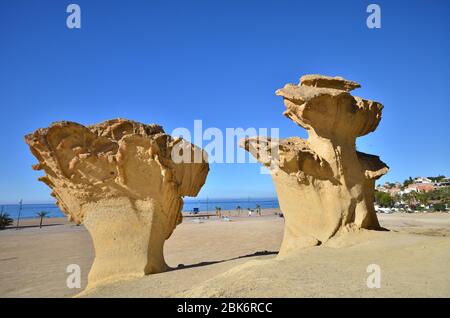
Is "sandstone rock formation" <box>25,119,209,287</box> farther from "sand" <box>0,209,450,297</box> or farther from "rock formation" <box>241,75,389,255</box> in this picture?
"rock formation" <box>241,75,389,255</box>

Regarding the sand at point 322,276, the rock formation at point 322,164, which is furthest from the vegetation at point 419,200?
the sand at point 322,276

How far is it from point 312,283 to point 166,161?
4135 mm

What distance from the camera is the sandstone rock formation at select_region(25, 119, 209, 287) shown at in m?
6.68

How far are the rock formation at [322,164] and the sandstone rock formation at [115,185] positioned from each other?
7.94 ft

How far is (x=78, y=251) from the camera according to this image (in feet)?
51.2

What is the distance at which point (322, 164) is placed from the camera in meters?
7.16

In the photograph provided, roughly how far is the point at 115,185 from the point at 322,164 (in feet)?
14.4

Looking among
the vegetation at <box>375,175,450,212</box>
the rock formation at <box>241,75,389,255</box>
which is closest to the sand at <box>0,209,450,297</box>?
the rock formation at <box>241,75,389,255</box>

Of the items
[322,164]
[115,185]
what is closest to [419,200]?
[322,164]

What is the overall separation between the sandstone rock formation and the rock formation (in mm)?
2420

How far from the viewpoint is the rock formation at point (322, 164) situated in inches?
277

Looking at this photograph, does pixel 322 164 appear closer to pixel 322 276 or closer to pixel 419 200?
pixel 322 276
